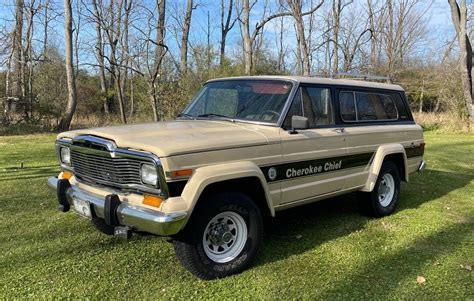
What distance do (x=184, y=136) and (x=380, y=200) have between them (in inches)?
138

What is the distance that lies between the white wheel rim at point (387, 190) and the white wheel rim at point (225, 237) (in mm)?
2858

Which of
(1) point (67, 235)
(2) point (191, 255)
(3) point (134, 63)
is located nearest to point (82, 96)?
(3) point (134, 63)

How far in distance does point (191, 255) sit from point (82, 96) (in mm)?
26368

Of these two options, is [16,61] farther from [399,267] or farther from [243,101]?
[399,267]

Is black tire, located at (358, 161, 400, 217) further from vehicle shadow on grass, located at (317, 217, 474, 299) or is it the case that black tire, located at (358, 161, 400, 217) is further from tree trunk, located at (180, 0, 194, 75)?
tree trunk, located at (180, 0, 194, 75)

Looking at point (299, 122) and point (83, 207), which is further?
point (299, 122)

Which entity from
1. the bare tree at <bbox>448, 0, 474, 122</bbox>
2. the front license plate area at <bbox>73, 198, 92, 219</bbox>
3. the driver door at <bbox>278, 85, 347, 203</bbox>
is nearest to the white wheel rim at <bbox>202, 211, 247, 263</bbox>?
the driver door at <bbox>278, 85, 347, 203</bbox>

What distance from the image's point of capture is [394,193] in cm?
614

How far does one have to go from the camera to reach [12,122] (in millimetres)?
17328

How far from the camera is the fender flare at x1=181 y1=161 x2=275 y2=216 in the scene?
3.42 metres

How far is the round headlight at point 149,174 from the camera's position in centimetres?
340

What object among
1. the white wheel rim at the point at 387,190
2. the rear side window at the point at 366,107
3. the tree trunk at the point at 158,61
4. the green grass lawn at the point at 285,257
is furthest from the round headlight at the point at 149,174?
the tree trunk at the point at 158,61

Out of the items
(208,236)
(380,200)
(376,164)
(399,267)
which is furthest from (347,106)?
(208,236)

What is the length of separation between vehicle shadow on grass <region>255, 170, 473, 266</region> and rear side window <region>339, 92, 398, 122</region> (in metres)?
1.40
